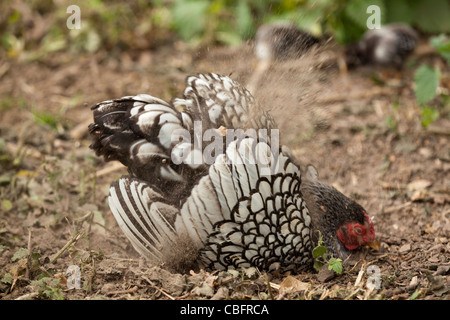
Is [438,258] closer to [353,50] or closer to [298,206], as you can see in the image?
[298,206]

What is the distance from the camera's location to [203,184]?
2.49 metres

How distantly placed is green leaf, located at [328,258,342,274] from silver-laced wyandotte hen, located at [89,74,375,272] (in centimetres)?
16

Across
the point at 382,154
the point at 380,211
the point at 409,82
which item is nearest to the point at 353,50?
the point at 409,82

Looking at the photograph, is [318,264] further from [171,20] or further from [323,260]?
[171,20]

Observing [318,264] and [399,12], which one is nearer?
[318,264]

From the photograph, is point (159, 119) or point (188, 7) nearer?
point (159, 119)

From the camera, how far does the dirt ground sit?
8.46ft

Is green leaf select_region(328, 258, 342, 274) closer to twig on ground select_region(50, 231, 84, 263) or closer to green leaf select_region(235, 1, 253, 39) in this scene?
twig on ground select_region(50, 231, 84, 263)

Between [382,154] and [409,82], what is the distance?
1.30 m

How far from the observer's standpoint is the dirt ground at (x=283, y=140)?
258 centimetres

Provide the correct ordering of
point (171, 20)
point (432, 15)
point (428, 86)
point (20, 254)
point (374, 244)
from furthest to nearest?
point (171, 20) < point (432, 15) < point (428, 86) < point (374, 244) < point (20, 254)

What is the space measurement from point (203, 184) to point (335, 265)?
2.51ft

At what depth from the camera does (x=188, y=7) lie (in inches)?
213

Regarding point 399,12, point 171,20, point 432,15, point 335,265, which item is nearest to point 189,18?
point 171,20
